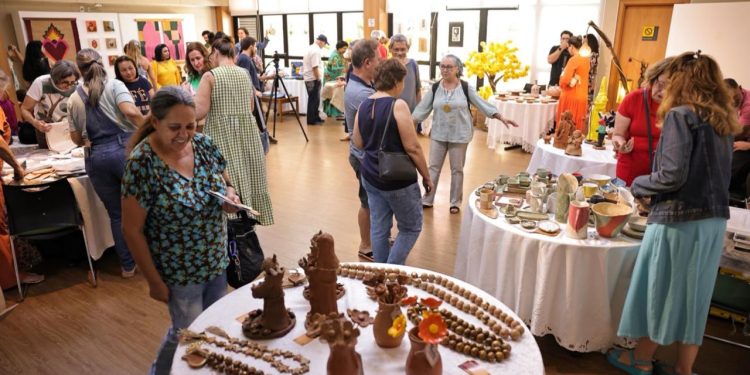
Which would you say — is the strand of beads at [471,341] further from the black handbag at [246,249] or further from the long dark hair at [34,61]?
the long dark hair at [34,61]

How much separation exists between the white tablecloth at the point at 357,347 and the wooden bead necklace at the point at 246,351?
0.06 ft

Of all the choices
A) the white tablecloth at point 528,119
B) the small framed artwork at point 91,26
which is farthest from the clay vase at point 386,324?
the small framed artwork at point 91,26

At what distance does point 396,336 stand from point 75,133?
105 inches

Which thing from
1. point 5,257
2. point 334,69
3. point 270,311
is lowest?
point 5,257

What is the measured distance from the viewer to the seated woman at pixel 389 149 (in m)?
2.47

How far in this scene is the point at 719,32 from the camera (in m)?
6.24

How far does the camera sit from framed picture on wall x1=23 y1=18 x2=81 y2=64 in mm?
7969

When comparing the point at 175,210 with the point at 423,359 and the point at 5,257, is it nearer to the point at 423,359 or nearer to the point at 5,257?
the point at 423,359

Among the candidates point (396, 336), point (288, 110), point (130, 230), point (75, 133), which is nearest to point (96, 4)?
point (288, 110)

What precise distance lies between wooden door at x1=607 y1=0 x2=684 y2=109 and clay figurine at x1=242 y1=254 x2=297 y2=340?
679cm

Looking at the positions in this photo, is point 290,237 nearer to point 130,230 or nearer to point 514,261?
point 514,261

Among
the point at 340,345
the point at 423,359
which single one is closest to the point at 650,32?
the point at 423,359

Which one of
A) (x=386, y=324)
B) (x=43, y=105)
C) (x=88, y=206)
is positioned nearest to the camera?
(x=386, y=324)

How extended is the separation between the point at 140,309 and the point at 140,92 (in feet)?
4.82
